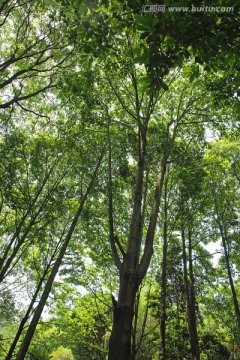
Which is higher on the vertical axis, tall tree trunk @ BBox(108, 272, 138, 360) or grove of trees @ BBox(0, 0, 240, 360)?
grove of trees @ BBox(0, 0, 240, 360)

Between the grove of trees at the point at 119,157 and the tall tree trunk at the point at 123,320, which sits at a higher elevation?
the grove of trees at the point at 119,157

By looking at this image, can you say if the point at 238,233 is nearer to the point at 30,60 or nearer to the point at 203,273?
the point at 203,273

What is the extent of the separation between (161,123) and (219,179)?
955cm

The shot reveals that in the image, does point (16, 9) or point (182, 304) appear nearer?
point (16, 9)

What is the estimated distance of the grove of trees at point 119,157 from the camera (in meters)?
3.81

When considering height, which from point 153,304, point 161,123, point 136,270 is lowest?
point 136,270

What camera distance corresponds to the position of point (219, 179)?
20.1 m

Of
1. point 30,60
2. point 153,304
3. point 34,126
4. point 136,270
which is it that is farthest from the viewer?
point 153,304

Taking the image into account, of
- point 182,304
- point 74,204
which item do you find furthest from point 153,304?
point 74,204

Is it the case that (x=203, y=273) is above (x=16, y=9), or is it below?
below

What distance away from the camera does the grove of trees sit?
12.5ft

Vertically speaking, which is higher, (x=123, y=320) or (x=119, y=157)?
(x=119, y=157)

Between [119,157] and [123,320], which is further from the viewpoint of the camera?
[119,157]

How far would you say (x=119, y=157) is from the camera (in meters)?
12.4
